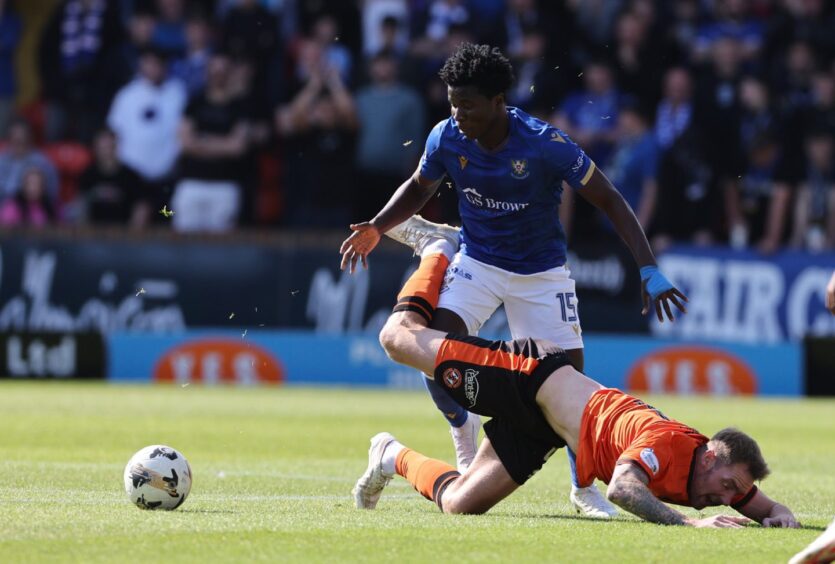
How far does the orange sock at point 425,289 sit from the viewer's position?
827cm

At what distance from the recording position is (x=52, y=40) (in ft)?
71.0

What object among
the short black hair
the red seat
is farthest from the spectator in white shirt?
the short black hair

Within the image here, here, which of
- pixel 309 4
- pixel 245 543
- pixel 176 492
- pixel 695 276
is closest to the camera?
pixel 245 543

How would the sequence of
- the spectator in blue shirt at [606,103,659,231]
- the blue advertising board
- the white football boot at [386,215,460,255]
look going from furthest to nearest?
the blue advertising board < the spectator in blue shirt at [606,103,659,231] < the white football boot at [386,215,460,255]

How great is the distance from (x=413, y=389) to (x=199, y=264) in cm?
320

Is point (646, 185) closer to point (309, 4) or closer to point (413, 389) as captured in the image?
point (413, 389)

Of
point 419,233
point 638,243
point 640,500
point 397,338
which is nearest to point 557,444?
point 640,500

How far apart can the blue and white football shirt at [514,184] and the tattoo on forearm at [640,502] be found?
197 centimetres

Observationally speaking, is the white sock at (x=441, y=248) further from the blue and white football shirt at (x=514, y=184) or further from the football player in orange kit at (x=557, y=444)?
the football player in orange kit at (x=557, y=444)

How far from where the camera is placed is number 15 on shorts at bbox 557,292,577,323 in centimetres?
863

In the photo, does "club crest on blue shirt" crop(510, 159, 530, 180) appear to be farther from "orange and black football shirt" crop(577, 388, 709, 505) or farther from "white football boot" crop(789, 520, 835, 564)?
"white football boot" crop(789, 520, 835, 564)

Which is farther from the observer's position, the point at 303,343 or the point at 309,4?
the point at 309,4

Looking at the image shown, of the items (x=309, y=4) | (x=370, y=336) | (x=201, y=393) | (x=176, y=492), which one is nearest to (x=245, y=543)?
(x=176, y=492)

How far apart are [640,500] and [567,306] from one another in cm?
214
